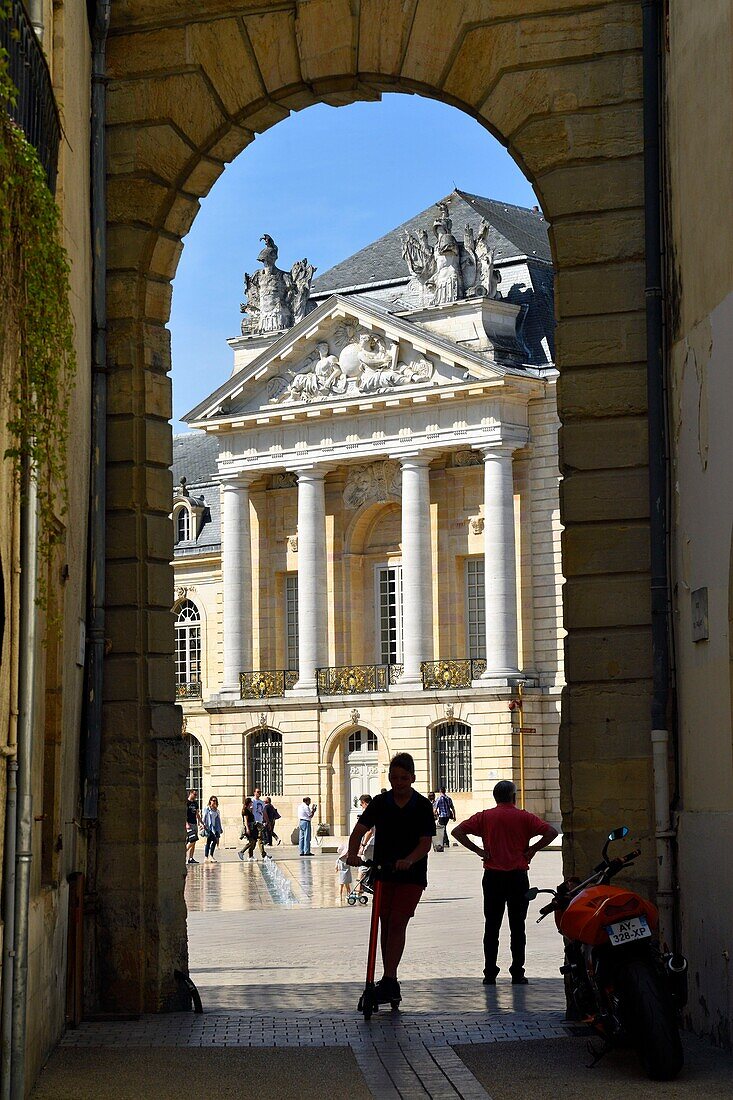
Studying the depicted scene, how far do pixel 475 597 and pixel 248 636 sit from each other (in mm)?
7634

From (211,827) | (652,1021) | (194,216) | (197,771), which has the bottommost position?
(211,827)

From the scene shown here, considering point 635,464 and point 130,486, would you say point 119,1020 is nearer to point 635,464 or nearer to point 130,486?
point 130,486

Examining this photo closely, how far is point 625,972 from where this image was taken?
8969 millimetres

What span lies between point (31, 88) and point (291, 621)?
5296cm

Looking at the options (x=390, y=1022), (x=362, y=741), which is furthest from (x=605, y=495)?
(x=362, y=741)

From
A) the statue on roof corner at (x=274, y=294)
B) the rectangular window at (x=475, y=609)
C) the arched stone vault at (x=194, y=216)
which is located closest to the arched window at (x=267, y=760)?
the rectangular window at (x=475, y=609)

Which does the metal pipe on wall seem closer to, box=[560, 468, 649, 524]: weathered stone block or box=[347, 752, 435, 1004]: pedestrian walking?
box=[347, 752, 435, 1004]: pedestrian walking

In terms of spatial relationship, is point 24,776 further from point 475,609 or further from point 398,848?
point 475,609

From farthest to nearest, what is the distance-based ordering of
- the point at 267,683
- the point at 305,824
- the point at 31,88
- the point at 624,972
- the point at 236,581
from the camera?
1. the point at 236,581
2. the point at 267,683
3. the point at 305,824
4. the point at 624,972
5. the point at 31,88

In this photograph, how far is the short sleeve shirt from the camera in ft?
44.3

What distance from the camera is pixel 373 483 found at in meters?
59.9

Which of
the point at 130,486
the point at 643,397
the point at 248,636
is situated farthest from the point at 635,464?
the point at 248,636

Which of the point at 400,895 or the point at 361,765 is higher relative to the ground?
the point at 361,765

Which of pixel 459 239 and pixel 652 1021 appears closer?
pixel 652 1021
